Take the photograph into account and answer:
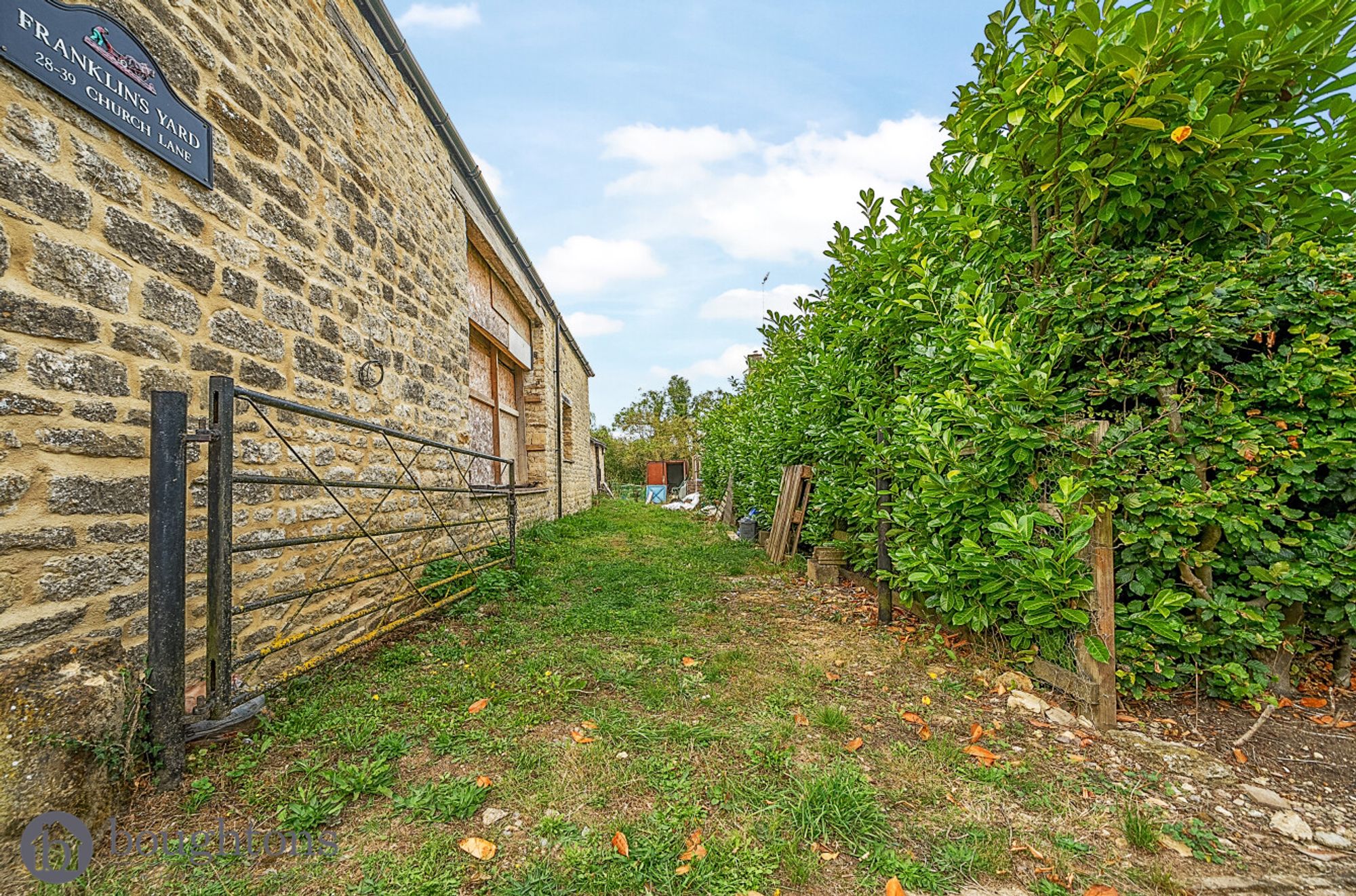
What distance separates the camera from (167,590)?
1639mm

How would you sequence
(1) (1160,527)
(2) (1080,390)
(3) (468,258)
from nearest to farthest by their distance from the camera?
(1) (1160,527) → (2) (1080,390) → (3) (468,258)

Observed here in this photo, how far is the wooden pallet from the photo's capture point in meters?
5.30

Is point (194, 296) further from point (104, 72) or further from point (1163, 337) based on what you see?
point (1163, 337)

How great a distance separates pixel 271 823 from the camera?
1516mm

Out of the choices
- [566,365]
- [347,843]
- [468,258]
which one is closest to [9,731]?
[347,843]

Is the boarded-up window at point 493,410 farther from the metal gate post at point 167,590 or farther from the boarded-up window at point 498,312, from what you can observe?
the metal gate post at point 167,590

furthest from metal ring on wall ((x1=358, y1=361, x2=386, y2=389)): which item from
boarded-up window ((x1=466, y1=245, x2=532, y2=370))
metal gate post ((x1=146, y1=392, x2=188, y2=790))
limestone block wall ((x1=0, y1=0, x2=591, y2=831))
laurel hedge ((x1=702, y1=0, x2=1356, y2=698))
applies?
laurel hedge ((x1=702, y1=0, x2=1356, y2=698))

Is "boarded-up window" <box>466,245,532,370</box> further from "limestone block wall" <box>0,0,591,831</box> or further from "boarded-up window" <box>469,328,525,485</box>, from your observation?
"limestone block wall" <box>0,0,591,831</box>

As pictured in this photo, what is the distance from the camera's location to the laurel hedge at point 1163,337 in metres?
1.83

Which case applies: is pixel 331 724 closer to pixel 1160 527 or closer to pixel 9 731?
pixel 9 731

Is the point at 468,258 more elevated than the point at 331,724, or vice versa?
the point at 468,258

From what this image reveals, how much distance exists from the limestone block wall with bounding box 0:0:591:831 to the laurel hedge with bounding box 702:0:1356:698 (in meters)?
3.23

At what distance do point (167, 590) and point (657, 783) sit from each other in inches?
68.4

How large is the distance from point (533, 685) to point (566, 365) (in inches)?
352
